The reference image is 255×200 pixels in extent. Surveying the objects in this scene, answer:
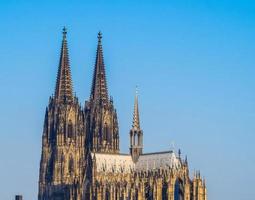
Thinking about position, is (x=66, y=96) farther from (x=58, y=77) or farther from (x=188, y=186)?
(x=188, y=186)

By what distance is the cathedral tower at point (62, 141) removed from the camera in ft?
409

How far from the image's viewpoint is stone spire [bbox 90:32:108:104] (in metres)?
130

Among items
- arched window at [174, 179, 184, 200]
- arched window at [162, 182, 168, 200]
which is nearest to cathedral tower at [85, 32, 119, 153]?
arched window at [162, 182, 168, 200]

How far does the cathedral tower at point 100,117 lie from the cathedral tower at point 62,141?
1431 mm

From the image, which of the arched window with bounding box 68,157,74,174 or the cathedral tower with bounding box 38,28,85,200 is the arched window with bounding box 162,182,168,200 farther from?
the arched window with bounding box 68,157,74,174

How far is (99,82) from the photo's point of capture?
427 ft

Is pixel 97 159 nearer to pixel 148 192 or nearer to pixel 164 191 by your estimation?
pixel 148 192

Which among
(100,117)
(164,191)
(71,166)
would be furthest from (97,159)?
(164,191)

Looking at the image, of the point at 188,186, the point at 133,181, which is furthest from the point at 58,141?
the point at 188,186

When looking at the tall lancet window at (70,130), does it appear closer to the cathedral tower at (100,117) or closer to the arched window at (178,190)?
the cathedral tower at (100,117)

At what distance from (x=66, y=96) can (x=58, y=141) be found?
706 cm

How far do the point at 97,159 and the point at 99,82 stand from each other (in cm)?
1304

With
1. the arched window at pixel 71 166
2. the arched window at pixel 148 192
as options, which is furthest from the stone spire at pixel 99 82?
the arched window at pixel 148 192

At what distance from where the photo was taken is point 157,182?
117562 mm
